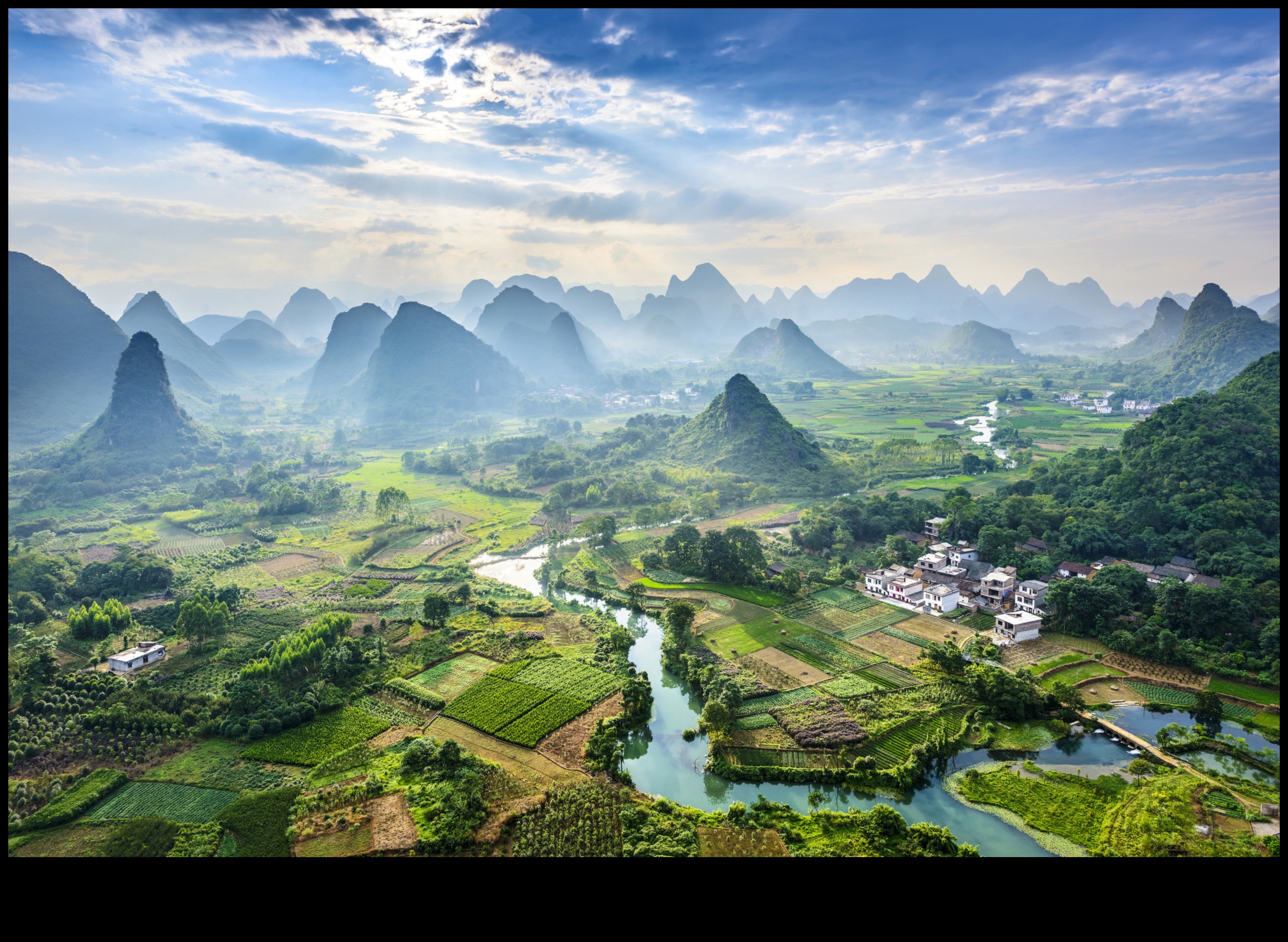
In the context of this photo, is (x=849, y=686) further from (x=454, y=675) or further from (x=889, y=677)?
(x=454, y=675)

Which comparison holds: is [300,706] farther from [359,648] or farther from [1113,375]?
[1113,375]

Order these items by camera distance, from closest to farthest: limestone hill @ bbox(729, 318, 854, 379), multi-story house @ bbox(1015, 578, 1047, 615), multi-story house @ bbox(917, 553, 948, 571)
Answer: multi-story house @ bbox(1015, 578, 1047, 615) < multi-story house @ bbox(917, 553, 948, 571) < limestone hill @ bbox(729, 318, 854, 379)

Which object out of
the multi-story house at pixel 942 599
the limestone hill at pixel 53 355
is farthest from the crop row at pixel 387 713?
the limestone hill at pixel 53 355

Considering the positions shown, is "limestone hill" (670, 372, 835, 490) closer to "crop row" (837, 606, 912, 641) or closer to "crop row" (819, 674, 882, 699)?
"crop row" (837, 606, 912, 641)

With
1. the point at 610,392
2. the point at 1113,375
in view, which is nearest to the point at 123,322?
the point at 610,392

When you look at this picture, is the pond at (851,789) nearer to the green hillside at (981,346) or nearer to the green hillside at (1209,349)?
the green hillside at (1209,349)

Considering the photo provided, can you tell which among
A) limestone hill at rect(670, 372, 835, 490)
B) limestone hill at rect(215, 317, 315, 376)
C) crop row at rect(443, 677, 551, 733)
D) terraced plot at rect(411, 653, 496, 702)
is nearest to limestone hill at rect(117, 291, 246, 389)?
limestone hill at rect(215, 317, 315, 376)
